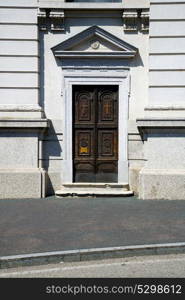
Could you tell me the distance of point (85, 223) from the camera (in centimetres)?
768

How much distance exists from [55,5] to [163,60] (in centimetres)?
309

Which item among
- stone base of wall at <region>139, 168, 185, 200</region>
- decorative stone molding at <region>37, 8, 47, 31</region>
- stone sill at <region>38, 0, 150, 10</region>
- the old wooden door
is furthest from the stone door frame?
stone sill at <region>38, 0, 150, 10</region>

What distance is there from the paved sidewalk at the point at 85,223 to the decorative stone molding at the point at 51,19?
4.42 m

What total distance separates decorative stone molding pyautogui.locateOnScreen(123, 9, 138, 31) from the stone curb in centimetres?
627

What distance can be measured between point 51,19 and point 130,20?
203cm

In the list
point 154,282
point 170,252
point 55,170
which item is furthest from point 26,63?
point 154,282

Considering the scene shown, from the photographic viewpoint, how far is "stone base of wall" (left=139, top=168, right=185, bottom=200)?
9992mm

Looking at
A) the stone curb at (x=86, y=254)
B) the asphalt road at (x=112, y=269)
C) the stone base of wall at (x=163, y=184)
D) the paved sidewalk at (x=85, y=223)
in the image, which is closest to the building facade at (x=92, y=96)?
the stone base of wall at (x=163, y=184)

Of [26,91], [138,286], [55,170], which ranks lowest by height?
[138,286]

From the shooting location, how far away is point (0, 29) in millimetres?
10305

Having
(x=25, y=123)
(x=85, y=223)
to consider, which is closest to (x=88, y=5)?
(x=25, y=123)

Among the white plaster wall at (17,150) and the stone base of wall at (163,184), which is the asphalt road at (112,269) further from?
the white plaster wall at (17,150)

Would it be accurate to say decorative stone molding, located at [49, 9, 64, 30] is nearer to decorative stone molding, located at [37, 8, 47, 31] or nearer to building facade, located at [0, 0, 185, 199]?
building facade, located at [0, 0, 185, 199]

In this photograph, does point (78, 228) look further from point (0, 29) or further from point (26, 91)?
point (0, 29)
